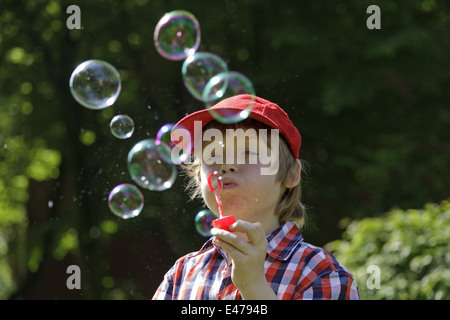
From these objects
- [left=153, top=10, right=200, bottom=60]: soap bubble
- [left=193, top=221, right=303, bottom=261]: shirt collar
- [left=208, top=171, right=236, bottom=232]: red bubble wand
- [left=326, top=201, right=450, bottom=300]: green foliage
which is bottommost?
[left=326, top=201, right=450, bottom=300]: green foliage

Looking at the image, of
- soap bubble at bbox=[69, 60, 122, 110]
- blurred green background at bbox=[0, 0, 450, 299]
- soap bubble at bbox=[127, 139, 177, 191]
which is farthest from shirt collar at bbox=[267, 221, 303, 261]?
blurred green background at bbox=[0, 0, 450, 299]

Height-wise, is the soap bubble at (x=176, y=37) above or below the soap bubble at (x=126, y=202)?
above

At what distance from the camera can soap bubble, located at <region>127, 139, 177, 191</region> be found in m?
2.91

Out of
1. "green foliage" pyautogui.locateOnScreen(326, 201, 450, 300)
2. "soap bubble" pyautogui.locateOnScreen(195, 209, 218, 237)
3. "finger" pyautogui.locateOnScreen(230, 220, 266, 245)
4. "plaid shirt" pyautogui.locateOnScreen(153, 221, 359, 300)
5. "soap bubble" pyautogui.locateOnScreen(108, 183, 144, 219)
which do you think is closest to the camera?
"finger" pyautogui.locateOnScreen(230, 220, 266, 245)

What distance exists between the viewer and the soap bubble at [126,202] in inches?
120

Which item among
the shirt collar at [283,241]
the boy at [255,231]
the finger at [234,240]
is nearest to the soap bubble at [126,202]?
the boy at [255,231]

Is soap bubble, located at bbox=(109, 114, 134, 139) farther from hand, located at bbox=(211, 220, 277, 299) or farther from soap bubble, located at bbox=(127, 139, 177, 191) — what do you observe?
hand, located at bbox=(211, 220, 277, 299)

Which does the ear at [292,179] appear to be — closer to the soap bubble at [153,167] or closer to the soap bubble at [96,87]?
the soap bubble at [153,167]

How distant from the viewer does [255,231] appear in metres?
1.61

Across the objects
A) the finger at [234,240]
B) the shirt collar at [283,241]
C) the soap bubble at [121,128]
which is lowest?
the shirt collar at [283,241]

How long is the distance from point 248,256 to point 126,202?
1549 mm

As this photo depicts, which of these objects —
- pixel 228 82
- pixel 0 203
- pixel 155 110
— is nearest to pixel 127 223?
pixel 155 110

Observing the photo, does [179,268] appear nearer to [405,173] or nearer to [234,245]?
[234,245]
